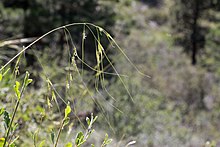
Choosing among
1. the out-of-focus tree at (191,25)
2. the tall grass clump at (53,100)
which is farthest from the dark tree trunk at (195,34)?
the tall grass clump at (53,100)

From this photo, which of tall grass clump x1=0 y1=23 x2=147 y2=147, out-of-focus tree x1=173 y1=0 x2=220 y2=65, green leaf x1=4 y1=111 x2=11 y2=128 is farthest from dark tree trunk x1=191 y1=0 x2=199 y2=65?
green leaf x1=4 y1=111 x2=11 y2=128

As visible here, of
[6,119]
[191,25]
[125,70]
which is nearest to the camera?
[6,119]

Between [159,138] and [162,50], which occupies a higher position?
[159,138]

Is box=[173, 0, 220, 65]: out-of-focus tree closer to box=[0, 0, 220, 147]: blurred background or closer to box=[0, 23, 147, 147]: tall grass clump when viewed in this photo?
box=[0, 0, 220, 147]: blurred background

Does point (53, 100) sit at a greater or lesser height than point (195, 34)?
greater

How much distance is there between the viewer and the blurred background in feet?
7.38

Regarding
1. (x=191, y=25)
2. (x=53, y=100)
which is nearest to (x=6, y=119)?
(x=53, y=100)

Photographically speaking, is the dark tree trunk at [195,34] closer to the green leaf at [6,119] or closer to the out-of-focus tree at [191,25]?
the out-of-focus tree at [191,25]

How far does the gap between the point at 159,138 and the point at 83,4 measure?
14.0ft

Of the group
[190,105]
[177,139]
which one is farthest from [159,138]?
[190,105]

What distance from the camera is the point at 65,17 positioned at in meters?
8.38

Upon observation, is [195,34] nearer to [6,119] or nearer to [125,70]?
[125,70]

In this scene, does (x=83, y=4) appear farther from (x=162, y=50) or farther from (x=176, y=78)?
(x=162, y=50)

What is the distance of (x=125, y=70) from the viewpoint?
29.4 feet
